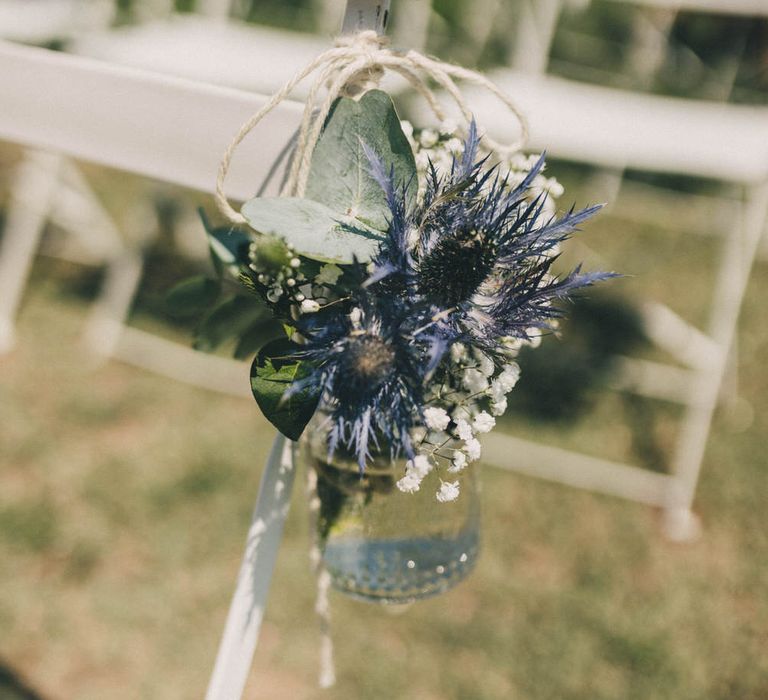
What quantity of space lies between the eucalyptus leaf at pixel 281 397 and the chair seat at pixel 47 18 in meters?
2.17

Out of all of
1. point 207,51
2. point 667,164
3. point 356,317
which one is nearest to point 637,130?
point 667,164

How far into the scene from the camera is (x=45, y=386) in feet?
7.38

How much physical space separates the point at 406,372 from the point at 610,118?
6.40 feet

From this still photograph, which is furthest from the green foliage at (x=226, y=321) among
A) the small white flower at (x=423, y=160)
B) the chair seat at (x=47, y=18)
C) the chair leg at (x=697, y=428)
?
the chair seat at (x=47, y=18)

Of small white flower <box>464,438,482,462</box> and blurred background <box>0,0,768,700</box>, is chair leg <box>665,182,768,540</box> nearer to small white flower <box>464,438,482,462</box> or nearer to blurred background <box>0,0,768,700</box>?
blurred background <box>0,0,768,700</box>

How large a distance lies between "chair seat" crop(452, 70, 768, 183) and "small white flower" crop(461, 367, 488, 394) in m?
1.13

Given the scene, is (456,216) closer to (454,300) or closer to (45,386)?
(454,300)

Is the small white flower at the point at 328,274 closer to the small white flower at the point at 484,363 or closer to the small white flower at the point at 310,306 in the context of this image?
the small white flower at the point at 310,306

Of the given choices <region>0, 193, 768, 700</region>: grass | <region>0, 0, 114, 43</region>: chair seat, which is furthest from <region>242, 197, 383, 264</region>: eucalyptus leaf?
<region>0, 0, 114, 43</region>: chair seat

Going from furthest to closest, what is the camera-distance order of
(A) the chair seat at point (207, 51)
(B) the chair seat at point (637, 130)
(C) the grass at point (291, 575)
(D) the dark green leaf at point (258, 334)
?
(A) the chair seat at point (207, 51)
(B) the chair seat at point (637, 130)
(C) the grass at point (291, 575)
(D) the dark green leaf at point (258, 334)

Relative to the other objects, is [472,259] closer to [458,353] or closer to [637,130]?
[458,353]

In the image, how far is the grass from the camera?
1.60 meters

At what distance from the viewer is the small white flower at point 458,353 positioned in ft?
2.22

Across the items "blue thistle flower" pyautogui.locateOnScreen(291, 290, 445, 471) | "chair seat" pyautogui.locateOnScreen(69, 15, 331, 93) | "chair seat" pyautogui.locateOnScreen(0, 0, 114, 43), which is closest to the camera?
"blue thistle flower" pyautogui.locateOnScreen(291, 290, 445, 471)
